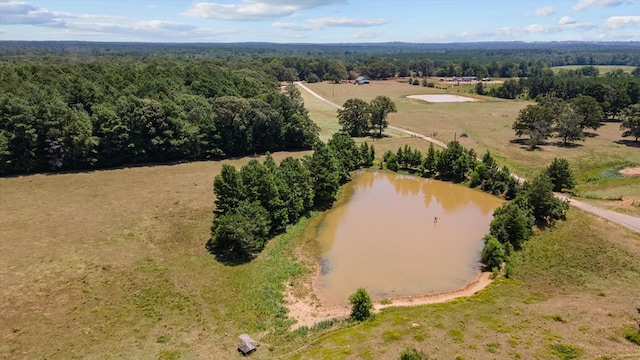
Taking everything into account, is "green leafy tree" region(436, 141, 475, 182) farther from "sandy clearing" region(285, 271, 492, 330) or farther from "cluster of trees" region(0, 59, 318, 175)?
"sandy clearing" region(285, 271, 492, 330)

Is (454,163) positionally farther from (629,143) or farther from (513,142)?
(629,143)

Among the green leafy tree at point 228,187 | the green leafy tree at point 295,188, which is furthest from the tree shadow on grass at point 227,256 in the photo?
the green leafy tree at point 295,188

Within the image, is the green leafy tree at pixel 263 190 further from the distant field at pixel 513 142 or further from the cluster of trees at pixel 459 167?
the distant field at pixel 513 142

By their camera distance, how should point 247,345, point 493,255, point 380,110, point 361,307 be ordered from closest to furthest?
point 247,345 → point 361,307 → point 493,255 → point 380,110

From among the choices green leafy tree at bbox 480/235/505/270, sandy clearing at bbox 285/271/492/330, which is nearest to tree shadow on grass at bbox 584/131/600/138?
green leafy tree at bbox 480/235/505/270

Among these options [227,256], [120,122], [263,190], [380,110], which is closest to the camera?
[227,256]

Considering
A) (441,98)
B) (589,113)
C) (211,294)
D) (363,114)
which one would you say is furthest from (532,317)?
(441,98)

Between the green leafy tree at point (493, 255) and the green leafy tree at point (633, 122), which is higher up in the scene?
the green leafy tree at point (633, 122)
